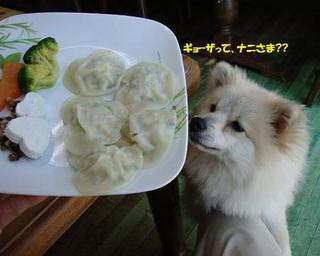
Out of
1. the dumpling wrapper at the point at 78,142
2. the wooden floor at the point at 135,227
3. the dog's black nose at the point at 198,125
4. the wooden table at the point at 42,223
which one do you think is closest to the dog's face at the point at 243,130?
the dog's black nose at the point at 198,125

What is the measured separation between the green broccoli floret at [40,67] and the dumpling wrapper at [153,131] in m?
0.22

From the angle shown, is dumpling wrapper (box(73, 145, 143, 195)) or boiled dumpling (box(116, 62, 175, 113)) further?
boiled dumpling (box(116, 62, 175, 113))

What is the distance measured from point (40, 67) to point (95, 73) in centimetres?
13

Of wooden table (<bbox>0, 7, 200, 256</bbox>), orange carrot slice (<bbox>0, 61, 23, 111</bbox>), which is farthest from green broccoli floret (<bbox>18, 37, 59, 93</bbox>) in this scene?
wooden table (<bbox>0, 7, 200, 256</bbox>)

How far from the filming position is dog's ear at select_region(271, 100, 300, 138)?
797mm

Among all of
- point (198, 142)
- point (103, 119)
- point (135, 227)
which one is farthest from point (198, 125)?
point (135, 227)

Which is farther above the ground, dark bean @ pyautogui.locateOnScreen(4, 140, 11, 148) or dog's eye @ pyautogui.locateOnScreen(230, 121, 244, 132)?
dark bean @ pyautogui.locateOnScreen(4, 140, 11, 148)

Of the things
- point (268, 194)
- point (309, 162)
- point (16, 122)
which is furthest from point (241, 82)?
point (309, 162)

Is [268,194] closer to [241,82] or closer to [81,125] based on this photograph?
[241,82]

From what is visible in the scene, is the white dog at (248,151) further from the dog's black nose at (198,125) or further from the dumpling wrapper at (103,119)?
the dumpling wrapper at (103,119)

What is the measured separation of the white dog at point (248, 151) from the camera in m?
0.87

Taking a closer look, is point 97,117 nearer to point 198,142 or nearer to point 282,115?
point 198,142

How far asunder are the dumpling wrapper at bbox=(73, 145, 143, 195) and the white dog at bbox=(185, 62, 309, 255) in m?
0.25

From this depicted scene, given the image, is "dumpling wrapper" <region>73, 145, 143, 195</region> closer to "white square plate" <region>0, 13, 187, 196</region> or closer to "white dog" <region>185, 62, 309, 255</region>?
"white square plate" <region>0, 13, 187, 196</region>
